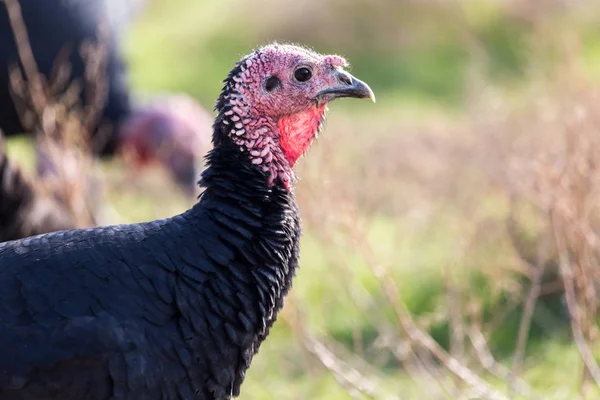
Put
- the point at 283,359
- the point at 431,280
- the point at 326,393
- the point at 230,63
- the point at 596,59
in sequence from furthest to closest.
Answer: the point at 230,63
the point at 596,59
the point at 431,280
the point at 283,359
the point at 326,393

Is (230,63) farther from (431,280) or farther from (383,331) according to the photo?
(383,331)

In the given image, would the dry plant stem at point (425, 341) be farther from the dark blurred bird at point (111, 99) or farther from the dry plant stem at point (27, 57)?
the dark blurred bird at point (111, 99)

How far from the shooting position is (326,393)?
17.4 feet

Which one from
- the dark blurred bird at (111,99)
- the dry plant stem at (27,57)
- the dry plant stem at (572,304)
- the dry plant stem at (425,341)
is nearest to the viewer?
the dry plant stem at (572,304)

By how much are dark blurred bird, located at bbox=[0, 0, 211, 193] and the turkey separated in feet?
10.7

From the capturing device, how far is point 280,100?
134 inches

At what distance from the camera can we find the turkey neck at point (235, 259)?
322 centimetres

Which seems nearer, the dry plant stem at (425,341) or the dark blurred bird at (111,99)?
the dry plant stem at (425,341)

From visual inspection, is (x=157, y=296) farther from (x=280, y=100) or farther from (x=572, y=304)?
(x=572, y=304)

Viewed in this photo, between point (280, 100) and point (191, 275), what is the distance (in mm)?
626

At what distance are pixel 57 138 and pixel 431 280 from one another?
2.44 metres

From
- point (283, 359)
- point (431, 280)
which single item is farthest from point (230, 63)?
point (283, 359)

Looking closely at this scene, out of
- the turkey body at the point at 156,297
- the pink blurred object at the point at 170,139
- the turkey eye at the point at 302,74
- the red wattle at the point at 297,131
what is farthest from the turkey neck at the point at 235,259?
the pink blurred object at the point at 170,139

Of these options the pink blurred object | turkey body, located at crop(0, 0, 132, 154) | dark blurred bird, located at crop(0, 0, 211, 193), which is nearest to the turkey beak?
dark blurred bird, located at crop(0, 0, 211, 193)
